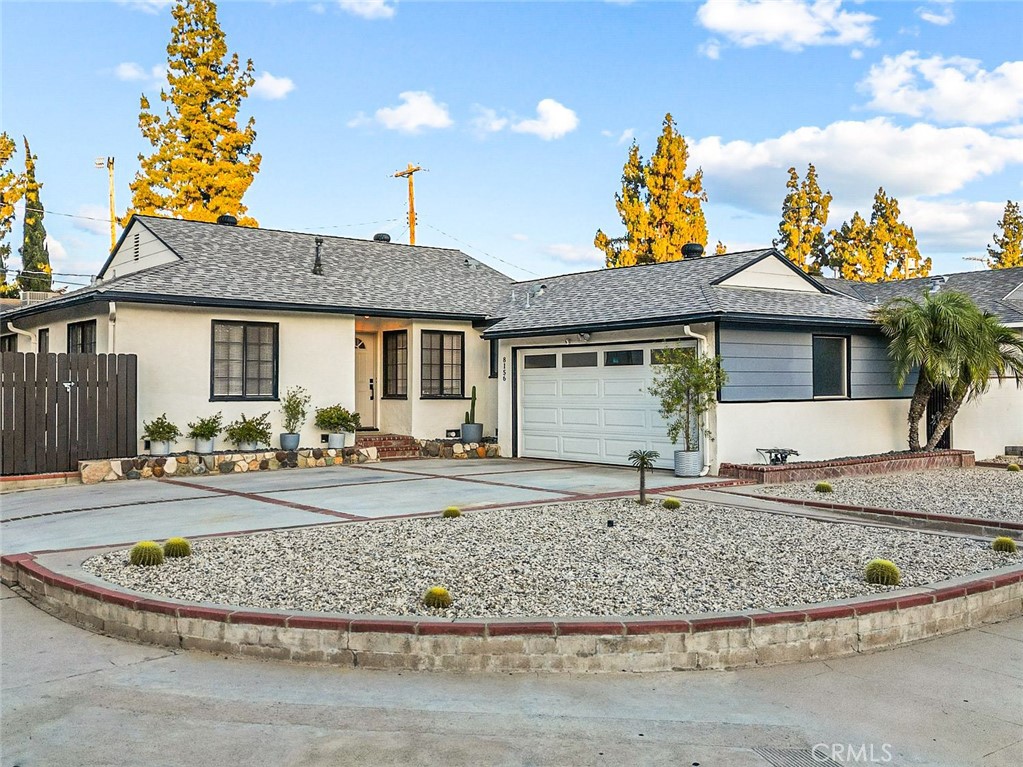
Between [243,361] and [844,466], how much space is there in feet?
36.2

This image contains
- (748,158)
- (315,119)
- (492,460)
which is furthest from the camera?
(748,158)

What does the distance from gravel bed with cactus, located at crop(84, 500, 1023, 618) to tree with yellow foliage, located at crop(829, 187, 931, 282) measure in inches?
1327

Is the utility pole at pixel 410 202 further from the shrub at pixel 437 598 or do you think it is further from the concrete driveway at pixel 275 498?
the shrub at pixel 437 598

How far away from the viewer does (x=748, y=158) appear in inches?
1013

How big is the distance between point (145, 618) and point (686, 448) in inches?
409

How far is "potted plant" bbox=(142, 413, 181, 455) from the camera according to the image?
48.6ft

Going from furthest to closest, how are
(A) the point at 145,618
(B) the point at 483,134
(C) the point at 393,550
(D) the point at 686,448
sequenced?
(B) the point at 483,134 < (D) the point at 686,448 < (C) the point at 393,550 < (A) the point at 145,618

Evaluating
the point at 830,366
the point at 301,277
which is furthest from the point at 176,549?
the point at 830,366

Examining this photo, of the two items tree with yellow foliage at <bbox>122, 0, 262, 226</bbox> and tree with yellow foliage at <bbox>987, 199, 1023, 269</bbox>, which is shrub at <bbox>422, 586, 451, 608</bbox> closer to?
tree with yellow foliage at <bbox>122, 0, 262, 226</bbox>

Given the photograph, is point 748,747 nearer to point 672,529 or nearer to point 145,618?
point 145,618

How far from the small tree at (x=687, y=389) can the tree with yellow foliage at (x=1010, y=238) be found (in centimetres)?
3264

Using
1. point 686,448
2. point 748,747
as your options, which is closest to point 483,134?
point 686,448

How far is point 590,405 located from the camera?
54.4 ft

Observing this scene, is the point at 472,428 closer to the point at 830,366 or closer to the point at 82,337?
the point at 830,366
